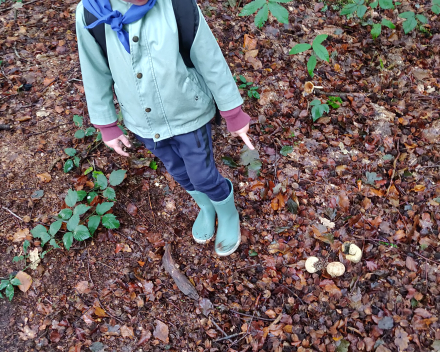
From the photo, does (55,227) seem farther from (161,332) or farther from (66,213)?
(161,332)

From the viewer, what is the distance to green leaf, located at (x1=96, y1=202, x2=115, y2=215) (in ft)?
8.57

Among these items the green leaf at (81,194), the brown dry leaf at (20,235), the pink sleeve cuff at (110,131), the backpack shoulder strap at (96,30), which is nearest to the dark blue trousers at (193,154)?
the pink sleeve cuff at (110,131)

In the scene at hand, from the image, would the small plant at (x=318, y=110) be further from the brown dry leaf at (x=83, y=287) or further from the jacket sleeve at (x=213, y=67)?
the brown dry leaf at (x=83, y=287)

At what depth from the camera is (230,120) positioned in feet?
6.12

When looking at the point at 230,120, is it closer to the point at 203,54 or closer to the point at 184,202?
the point at 203,54

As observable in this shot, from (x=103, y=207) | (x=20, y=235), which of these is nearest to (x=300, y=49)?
(x=103, y=207)

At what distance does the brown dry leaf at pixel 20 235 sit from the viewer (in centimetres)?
262

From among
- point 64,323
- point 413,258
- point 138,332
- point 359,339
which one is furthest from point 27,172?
point 413,258

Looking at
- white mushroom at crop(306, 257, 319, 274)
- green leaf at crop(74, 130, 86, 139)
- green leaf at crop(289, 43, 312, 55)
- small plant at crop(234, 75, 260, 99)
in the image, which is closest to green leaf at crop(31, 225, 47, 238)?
green leaf at crop(74, 130, 86, 139)

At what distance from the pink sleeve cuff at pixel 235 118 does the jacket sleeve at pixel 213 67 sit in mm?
32

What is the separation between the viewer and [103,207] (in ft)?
8.62

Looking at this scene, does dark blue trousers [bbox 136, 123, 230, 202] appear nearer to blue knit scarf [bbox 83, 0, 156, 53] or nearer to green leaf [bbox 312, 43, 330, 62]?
blue knit scarf [bbox 83, 0, 156, 53]

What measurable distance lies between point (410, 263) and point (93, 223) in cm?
257

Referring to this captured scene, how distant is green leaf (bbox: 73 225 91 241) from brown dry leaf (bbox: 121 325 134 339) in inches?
29.2
